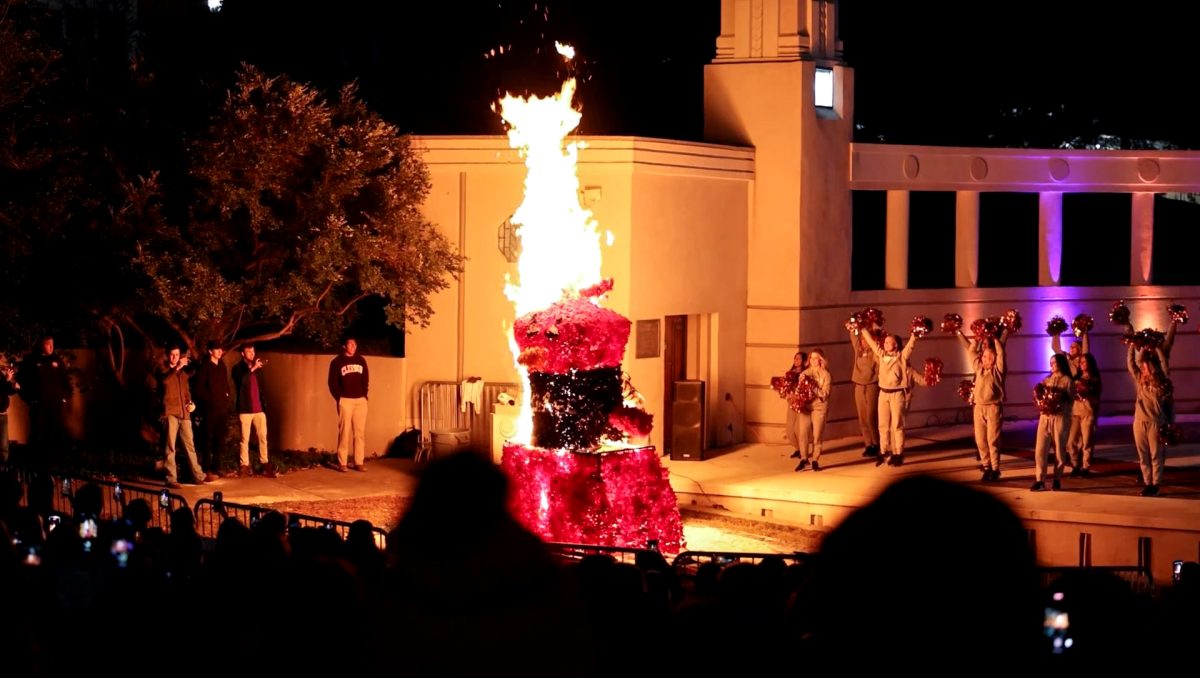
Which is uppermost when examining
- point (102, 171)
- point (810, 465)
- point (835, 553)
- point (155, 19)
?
point (155, 19)

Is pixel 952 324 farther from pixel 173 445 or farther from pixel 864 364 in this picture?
pixel 173 445

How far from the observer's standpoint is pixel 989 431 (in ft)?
59.1

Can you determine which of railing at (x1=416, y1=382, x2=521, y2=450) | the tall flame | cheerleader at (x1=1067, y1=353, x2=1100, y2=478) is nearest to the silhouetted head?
the tall flame

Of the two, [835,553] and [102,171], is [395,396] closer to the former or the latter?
[102,171]

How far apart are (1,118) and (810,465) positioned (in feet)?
33.8

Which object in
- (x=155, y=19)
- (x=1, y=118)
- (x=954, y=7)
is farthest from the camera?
(x=954, y=7)

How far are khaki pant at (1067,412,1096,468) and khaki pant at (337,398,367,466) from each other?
8303 mm

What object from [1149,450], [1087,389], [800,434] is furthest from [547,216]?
[1149,450]

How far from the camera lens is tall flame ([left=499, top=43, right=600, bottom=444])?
52.3ft

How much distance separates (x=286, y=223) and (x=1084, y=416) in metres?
9.54

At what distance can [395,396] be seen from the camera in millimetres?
20625

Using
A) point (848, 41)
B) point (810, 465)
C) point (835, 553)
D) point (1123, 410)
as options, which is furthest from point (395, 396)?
point (848, 41)

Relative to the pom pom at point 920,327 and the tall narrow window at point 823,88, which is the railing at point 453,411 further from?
the tall narrow window at point 823,88

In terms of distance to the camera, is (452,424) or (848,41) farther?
(848,41)
